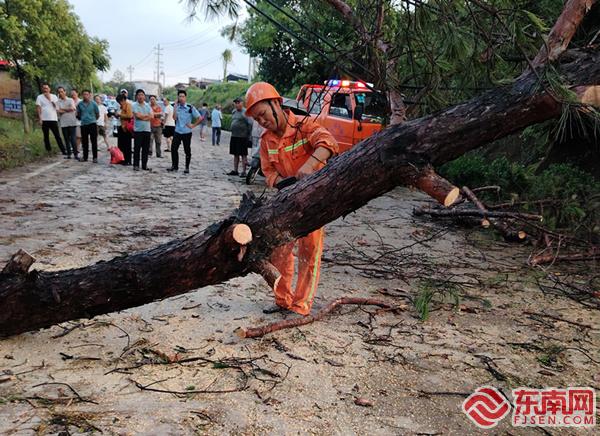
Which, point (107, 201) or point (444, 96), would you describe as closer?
point (444, 96)

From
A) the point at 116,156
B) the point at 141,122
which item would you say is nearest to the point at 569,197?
the point at 141,122

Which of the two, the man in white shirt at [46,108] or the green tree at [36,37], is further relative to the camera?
the green tree at [36,37]

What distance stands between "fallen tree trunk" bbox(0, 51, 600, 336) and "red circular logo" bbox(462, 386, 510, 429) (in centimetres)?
127

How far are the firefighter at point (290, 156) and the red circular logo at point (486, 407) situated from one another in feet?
4.49

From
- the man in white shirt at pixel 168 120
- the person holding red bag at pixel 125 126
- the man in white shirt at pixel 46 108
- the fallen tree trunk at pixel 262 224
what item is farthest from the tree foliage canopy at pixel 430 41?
the man in white shirt at pixel 168 120

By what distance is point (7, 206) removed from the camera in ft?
21.1

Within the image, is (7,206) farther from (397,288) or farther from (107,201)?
(397,288)

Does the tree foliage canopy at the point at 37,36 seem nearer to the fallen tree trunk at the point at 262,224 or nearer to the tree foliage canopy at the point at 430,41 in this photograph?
the tree foliage canopy at the point at 430,41

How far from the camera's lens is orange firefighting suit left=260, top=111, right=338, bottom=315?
3465 millimetres

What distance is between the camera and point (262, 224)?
287 cm

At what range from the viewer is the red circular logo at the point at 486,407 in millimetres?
2391

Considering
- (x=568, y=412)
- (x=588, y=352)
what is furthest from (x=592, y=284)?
(x=568, y=412)

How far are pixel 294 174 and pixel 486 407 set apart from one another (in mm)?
2056

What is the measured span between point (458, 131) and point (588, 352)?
1.83m
